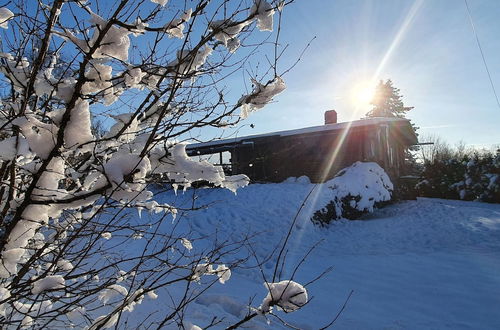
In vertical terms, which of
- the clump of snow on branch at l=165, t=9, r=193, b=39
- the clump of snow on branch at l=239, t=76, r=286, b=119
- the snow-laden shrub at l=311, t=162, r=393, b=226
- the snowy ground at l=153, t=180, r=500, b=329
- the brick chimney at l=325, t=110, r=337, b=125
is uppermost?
the brick chimney at l=325, t=110, r=337, b=125

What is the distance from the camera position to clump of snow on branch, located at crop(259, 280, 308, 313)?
1.30m

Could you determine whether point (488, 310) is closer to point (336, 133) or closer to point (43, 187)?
point (43, 187)

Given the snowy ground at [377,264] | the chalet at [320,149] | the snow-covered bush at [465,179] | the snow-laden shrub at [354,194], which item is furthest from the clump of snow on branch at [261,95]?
the snow-covered bush at [465,179]

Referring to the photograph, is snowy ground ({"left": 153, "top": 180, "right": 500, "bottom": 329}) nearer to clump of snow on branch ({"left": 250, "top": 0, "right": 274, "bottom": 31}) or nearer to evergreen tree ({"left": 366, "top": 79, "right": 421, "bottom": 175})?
clump of snow on branch ({"left": 250, "top": 0, "right": 274, "bottom": 31})

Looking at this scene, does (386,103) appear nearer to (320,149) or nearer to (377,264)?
(320,149)

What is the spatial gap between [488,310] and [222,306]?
148 inches

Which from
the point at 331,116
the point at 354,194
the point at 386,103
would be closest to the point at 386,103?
the point at 386,103

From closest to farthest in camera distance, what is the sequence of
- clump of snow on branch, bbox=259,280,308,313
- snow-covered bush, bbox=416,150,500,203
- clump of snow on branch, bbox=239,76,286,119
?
clump of snow on branch, bbox=259,280,308,313
clump of snow on branch, bbox=239,76,286,119
snow-covered bush, bbox=416,150,500,203

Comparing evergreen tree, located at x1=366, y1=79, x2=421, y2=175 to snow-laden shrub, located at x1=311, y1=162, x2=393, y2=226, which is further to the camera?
evergreen tree, located at x1=366, y1=79, x2=421, y2=175

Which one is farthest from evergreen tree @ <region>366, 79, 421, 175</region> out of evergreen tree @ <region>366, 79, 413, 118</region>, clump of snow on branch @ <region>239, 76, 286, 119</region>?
clump of snow on branch @ <region>239, 76, 286, 119</region>

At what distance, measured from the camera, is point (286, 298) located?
131 cm

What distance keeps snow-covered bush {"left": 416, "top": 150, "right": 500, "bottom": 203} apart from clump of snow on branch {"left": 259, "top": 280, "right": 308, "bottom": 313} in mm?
18199

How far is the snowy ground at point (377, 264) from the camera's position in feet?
15.1

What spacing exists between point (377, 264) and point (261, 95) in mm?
6384
